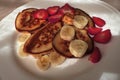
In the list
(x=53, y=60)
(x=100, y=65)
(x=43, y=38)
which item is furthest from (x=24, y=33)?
(x=100, y=65)

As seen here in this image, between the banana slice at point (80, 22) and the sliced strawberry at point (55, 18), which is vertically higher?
the sliced strawberry at point (55, 18)

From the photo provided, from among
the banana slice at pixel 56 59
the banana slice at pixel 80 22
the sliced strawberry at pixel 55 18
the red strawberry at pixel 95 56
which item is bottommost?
the red strawberry at pixel 95 56

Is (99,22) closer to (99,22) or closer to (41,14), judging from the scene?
(99,22)

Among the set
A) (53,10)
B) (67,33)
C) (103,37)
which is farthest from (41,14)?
(103,37)

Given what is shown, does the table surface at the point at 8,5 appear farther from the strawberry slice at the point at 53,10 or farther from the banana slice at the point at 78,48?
the banana slice at the point at 78,48

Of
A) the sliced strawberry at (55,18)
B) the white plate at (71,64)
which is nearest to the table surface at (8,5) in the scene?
the white plate at (71,64)
